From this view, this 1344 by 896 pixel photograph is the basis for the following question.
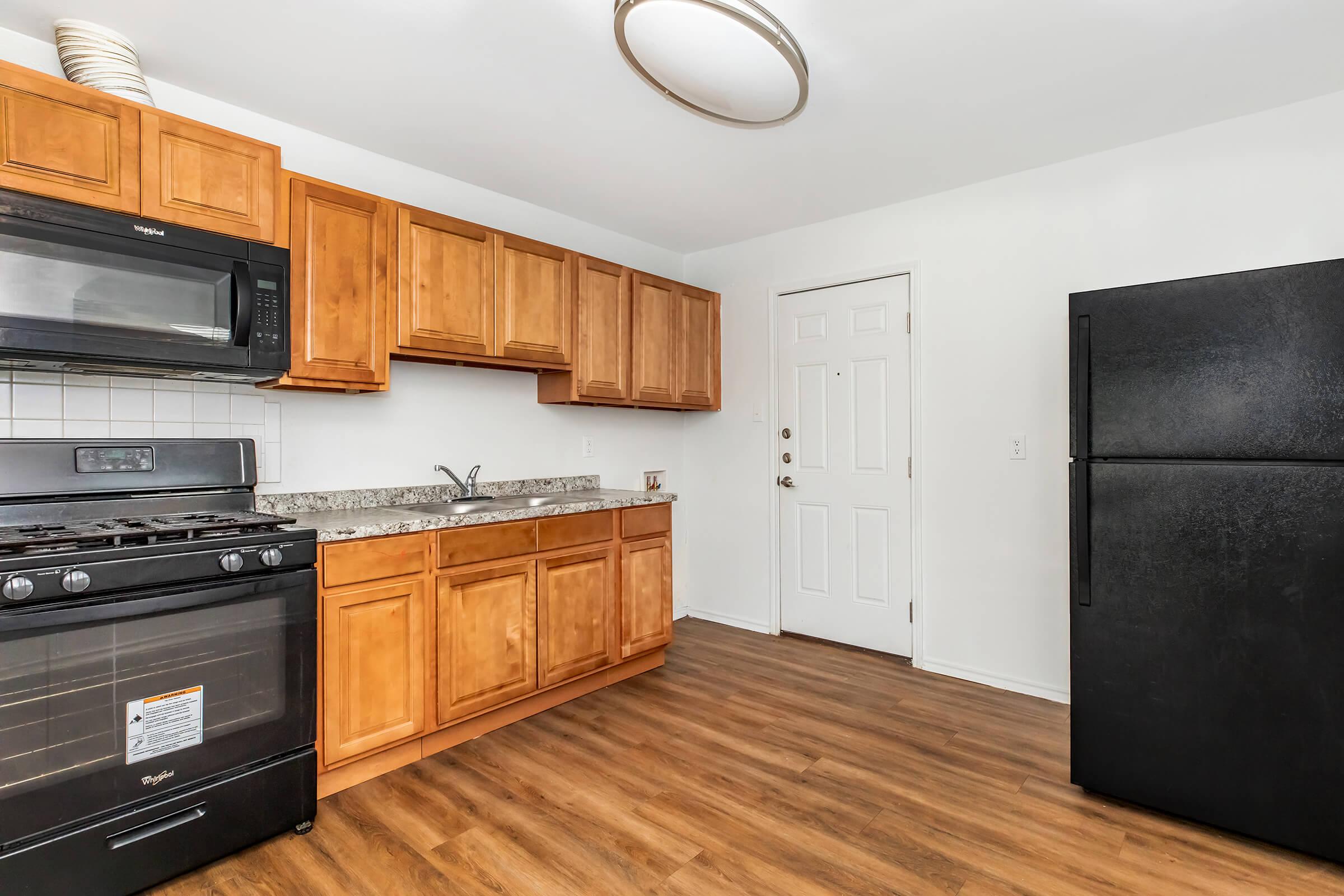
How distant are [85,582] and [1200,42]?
3.63 meters

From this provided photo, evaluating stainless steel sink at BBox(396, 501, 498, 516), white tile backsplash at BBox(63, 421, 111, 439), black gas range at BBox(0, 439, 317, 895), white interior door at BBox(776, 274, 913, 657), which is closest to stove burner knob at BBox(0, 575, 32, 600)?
black gas range at BBox(0, 439, 317, 895)

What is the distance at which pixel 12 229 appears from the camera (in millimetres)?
1796

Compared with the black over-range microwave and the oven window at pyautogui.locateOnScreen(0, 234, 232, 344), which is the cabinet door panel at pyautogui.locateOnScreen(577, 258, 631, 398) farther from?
the oven window at pyautogui.locateOnScreen(0, 234, 232, 344)

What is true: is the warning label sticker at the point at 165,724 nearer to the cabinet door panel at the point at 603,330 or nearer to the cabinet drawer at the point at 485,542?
the cabinet drawer at the point at 485,542

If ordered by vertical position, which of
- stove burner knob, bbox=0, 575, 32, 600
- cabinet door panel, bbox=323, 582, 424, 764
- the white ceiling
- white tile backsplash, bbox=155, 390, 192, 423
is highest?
the white ceiling

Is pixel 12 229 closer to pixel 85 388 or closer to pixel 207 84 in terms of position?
pixel 85 388

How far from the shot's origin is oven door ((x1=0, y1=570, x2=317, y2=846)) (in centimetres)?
163

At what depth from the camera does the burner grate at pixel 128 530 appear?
66.0 inches

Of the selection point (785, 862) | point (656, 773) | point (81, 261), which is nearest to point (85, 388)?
point (81, 261)

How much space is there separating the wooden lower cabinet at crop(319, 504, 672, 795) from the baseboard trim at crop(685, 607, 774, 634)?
3.05 feet

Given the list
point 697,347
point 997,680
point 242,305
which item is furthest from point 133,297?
point 997,680

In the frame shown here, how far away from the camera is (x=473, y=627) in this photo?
2.66 meters

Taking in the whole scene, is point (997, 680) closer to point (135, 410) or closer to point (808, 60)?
point (808, 60)

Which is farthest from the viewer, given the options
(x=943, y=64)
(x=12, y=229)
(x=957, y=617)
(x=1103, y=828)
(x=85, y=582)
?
(x=957, y=617)
